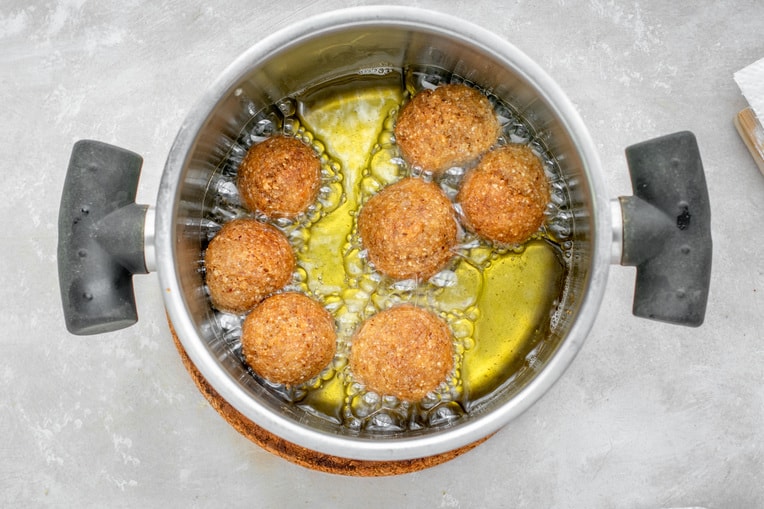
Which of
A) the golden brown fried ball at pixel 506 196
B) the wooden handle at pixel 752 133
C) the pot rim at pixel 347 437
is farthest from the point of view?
the wooden handle at pixel 752 133

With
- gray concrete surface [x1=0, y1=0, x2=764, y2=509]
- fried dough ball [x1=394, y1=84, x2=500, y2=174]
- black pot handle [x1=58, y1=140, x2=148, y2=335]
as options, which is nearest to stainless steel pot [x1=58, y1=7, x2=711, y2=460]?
black pot handle [x1=58, y1=140, x2=148, y2=335]

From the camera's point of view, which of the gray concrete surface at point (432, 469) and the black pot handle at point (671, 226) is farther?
the gray concrete surface at point (432, 469)

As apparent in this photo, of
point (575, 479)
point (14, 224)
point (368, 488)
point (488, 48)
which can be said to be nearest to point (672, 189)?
point (488, 48)

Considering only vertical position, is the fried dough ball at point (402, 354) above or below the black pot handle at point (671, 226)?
below

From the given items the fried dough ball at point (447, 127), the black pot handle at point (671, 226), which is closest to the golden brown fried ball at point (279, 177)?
the fried dough ball at point (447, 127)

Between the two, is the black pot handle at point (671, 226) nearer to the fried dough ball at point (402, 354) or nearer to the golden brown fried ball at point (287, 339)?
the fried dough ball at point (402, 354)

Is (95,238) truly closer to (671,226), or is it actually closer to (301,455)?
(301,455)
